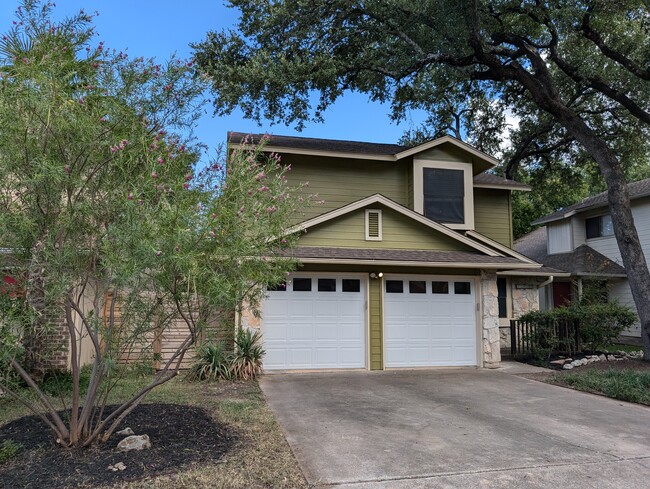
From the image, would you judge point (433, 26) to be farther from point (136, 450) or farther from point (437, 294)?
point (136, 450)

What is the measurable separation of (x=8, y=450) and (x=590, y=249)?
829 inches

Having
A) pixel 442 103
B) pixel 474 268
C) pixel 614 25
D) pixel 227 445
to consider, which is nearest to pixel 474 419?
pixel 227 445

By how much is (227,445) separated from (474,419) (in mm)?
3426

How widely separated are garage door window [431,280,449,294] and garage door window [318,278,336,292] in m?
2.43

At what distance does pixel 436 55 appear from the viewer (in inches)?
544

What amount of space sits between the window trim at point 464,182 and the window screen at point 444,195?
9 cm

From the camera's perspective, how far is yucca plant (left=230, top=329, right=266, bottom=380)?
9359 millimetres

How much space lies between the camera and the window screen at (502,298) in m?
15.4

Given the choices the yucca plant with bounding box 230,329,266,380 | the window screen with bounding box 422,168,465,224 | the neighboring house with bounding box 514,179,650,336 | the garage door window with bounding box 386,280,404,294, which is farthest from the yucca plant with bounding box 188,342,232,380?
the neighboring house with bounding box 514,179,650,336

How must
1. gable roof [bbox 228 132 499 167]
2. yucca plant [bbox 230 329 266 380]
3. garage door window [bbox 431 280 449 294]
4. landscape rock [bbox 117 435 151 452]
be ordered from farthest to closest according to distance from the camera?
gable roof [bbox 228 132 499 167] → garage door window [bbox 431 280 449 294] → yucca plant [bbox 230 329 266 380] → landscape rock [bbox 117 435 151 452]

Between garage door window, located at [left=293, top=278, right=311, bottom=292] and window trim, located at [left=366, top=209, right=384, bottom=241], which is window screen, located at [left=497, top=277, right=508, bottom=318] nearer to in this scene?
window trim, located at [left=366, top=209, right=384, bottom=241]

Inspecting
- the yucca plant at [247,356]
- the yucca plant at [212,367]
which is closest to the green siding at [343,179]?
the yucca plant at [247,356]

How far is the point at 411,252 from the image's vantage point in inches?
428

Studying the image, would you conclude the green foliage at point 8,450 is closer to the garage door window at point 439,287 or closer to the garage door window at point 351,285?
the garage door window at point 351,285
